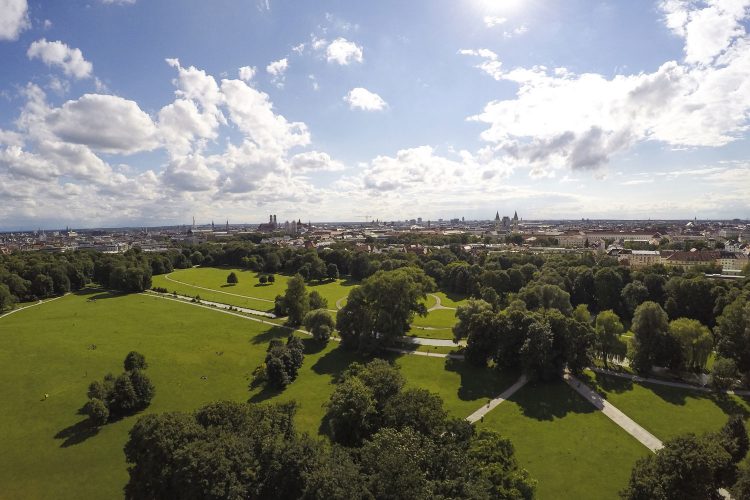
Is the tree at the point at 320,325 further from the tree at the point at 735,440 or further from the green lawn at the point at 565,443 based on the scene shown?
the tree at the point at 735,440

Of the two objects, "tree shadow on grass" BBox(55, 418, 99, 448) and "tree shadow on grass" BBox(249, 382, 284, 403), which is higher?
"tree shadow on grass" BBox(249, 382, 284, 403)

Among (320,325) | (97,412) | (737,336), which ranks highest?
(737,336)

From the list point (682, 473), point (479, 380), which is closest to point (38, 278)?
point (479, 380)

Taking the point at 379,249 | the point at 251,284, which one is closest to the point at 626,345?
the point at 251,284

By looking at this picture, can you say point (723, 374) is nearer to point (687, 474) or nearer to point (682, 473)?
point (687, 474)

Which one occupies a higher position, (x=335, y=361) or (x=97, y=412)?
(x=97, y=412)

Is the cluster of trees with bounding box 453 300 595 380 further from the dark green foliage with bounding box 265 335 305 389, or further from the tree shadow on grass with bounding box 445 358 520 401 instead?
the dark green foliage with bounding box 265 335 305 389

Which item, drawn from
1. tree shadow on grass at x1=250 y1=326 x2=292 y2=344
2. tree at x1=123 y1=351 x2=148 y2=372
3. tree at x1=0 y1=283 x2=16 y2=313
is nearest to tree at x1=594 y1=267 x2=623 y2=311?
tree shadow on grass at x1=250 y1=326 x2=292 y2=344

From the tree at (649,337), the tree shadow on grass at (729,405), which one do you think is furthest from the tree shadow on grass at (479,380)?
the tree shadow on grass at (729,405)

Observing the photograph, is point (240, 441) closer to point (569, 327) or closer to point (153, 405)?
point (153, 405)
